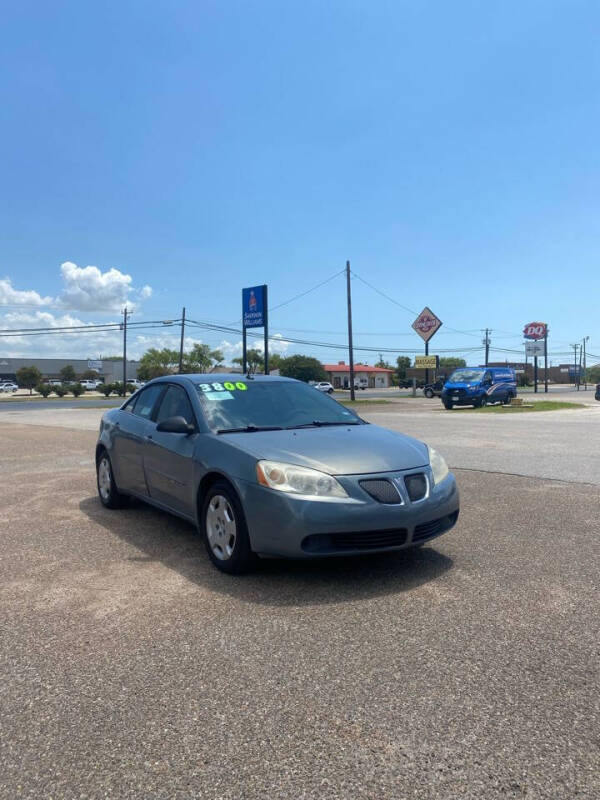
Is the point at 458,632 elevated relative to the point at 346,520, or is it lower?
lower

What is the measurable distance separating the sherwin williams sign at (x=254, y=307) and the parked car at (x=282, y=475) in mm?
24295

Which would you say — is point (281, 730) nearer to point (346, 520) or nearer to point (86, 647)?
point (86, 647)

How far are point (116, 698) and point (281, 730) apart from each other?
0.79 meters

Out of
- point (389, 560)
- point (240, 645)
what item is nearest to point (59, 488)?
point (389, 560)

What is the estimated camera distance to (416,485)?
172 inches

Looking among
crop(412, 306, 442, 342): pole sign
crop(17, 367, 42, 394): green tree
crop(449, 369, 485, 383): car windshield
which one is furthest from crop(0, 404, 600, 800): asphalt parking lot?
crop(17, 367, 42, 394): green tree

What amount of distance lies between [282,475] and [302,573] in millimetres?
796

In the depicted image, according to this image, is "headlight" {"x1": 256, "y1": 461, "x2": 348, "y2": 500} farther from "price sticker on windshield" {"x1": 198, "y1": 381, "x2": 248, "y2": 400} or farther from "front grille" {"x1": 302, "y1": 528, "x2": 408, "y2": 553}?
"price sticker on windshield" {"x1": 198, "y1": 381, "x2": 248, "y2": 400}

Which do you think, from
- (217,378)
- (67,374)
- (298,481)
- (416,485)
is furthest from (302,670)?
(67,374)

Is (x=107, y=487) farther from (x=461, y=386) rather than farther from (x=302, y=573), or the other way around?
(x=461, y=386)

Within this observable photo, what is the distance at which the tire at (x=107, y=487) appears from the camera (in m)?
6.73

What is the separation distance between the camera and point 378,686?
9.41 ft

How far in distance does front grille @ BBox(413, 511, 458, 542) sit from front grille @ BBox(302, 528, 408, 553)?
217mm

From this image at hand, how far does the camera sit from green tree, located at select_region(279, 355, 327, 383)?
328 ft
